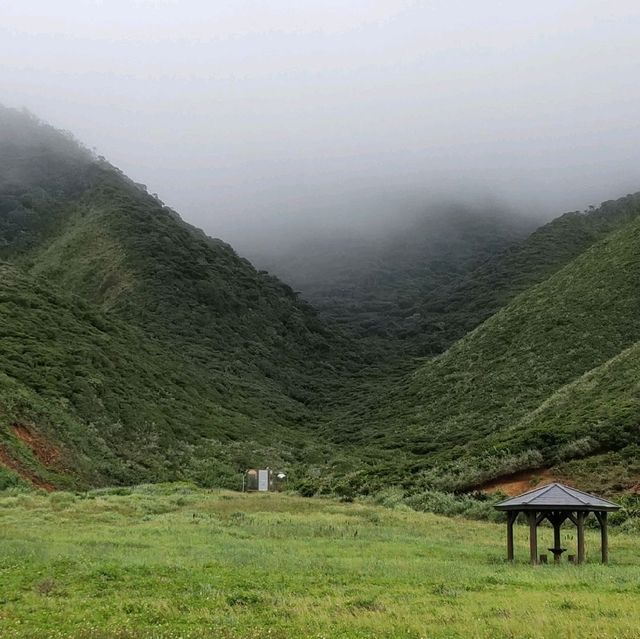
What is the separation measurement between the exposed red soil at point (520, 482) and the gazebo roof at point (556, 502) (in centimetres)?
1381

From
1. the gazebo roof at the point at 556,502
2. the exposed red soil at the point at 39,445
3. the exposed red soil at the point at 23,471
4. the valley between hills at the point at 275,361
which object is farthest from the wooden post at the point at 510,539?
the exposed red soil at the point at 39,445

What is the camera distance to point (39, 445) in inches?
1452

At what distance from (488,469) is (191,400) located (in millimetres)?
31530

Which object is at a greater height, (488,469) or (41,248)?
(41,248)

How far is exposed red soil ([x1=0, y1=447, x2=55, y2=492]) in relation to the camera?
32381 millimetres

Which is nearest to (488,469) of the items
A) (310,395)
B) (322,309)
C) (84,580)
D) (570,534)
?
(570,534)

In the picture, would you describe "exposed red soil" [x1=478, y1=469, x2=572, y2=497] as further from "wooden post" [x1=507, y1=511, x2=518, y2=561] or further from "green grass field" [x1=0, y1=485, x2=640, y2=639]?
"wooden post" [x1=507, y1=511, x2=518, y2=561]

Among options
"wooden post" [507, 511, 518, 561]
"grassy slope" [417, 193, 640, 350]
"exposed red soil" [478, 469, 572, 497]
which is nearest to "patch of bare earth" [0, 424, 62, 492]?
"exposed red soil" [478, 469, 572, 497]

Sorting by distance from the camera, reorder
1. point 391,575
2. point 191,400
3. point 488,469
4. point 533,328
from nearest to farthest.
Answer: point 391,575 < point 488,469 < point 191,400 < point 533,328

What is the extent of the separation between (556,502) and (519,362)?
48062 mm

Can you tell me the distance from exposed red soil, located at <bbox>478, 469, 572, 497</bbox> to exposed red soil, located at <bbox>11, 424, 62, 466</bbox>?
2119 centimetres

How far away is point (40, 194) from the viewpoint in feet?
360

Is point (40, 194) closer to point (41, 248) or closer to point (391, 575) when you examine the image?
point (41, 248)

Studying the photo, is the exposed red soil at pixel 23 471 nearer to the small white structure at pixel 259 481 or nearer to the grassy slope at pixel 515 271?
the small white structure at pixel 259 481
